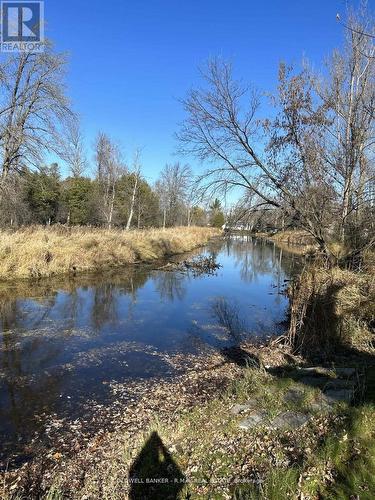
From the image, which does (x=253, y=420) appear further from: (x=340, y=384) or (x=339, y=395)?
(x=340, y=384)

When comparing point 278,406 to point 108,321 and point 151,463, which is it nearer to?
point 151,463

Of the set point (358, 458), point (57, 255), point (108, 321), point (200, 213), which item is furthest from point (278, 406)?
point (200, 213)

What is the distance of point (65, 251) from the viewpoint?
64.1 ft

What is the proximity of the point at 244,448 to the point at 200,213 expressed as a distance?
68550 millimetres

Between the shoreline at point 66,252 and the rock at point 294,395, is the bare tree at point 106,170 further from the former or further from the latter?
the rock at point 294,395

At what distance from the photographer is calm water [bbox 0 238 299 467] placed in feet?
20.8

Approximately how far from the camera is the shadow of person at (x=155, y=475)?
389 centimetres

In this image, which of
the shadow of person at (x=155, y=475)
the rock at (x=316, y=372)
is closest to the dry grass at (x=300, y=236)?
the rock at (x=316, y=372)

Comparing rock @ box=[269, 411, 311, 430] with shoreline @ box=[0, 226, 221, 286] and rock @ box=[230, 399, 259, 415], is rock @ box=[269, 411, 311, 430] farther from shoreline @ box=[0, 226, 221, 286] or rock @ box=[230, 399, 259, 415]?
shoreline @ box=[0, 226, 221, 286]

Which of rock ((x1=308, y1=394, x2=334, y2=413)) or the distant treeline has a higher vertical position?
the distant treeline

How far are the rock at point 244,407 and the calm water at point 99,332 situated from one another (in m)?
2.20

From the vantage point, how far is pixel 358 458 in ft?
12.3

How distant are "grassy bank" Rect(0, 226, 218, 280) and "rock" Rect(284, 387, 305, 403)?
14050 mm

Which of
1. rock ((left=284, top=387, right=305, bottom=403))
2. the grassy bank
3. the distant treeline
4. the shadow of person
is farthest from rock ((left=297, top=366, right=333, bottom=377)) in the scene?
the distant treeline
